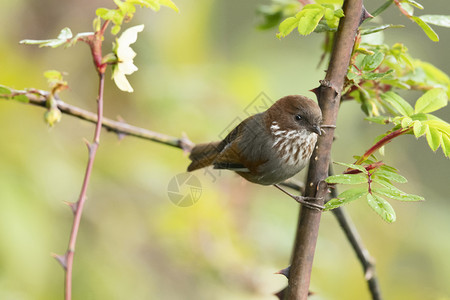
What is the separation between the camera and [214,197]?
4.27m

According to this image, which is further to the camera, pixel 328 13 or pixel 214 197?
pixel 214 197

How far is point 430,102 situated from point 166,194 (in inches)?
101

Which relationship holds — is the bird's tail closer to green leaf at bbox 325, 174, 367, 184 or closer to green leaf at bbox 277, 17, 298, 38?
green leaf at bbox 277, 17, 298, 38

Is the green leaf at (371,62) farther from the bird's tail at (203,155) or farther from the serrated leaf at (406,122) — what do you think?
the bird's tail at (203,155)

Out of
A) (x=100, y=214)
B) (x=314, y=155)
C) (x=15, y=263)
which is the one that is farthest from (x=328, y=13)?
(x=100, y=214)

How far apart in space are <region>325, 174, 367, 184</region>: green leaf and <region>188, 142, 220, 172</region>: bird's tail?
1408mm

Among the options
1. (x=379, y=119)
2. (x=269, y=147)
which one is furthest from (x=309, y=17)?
(x=269, y=147)

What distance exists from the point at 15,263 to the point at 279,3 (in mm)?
1973

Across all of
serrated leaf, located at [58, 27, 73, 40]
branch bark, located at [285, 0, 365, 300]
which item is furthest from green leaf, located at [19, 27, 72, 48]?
branch bark, located at [285, 0, 365, 300]

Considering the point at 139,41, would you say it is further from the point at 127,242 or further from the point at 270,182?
the point at 270,182

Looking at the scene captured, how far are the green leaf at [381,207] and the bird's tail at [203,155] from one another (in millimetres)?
1484

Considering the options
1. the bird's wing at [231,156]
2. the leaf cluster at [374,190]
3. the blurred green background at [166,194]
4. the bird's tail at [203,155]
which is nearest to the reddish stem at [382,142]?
the leaf cluster at [374,190]

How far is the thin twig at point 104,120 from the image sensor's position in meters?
2.23

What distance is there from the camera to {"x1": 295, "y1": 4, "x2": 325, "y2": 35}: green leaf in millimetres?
1865
